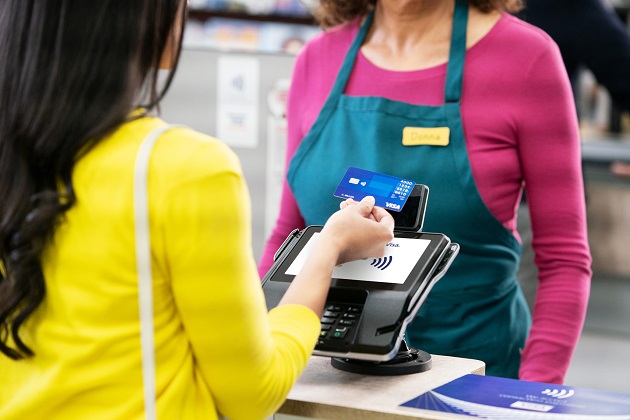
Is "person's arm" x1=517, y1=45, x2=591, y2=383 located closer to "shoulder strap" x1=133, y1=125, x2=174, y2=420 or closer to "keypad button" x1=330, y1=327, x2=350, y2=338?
"keypad button" x1=330, y1=327, x2=350, y2=338

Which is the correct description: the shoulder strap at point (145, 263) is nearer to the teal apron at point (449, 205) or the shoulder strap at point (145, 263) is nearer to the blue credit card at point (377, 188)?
the blue credit card at point (377, 188)

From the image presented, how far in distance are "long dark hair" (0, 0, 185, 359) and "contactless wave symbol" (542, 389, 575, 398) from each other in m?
0.69

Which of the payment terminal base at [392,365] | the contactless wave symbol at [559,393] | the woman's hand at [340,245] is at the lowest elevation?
the payment terminal base at [392,365]

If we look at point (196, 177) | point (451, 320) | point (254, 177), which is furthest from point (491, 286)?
point (254, 177)

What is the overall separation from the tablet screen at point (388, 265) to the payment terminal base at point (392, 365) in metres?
0.12

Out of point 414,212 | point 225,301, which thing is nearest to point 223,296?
point 225,301

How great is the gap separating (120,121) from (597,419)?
705 mm

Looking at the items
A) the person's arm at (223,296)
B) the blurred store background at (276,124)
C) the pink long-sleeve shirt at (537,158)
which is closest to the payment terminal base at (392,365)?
A: the person's arm at (223,296)

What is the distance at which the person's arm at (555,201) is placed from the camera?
5.72ft

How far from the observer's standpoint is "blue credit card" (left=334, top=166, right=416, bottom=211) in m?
1.44

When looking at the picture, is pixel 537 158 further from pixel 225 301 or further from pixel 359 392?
pixel 225 301

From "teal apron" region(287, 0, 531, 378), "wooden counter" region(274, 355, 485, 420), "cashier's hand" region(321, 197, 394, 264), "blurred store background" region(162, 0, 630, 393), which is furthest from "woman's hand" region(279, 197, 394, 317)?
"blurred store background" region(162, 0, 630, 393)

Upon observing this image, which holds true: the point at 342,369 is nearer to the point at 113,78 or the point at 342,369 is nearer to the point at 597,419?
the point at 597,419

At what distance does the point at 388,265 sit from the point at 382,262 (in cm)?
1
